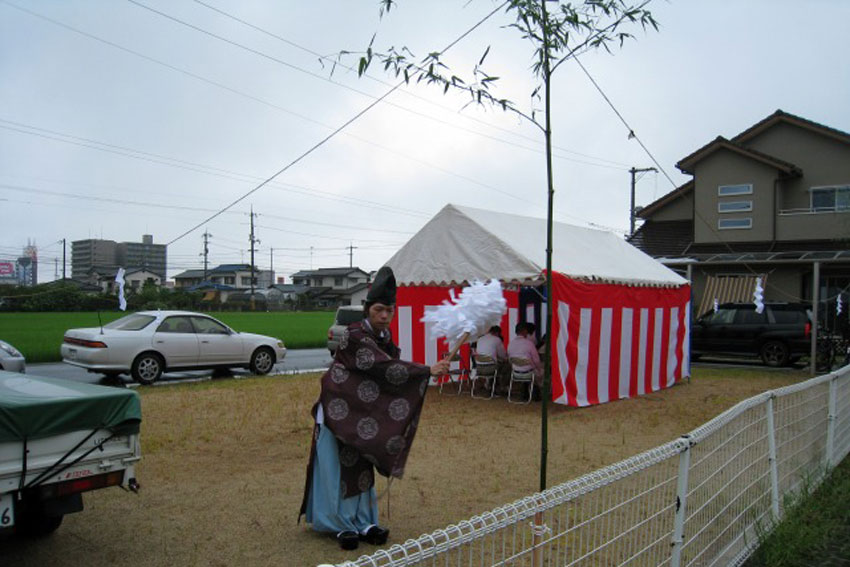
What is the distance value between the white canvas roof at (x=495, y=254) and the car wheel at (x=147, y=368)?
493 centimetres

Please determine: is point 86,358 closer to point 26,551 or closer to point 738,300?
point 26,551

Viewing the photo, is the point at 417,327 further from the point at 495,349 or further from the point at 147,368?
the point at 147,368

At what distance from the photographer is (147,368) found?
469 inches

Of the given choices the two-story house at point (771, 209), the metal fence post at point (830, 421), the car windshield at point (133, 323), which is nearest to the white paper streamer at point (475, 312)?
the metal fence post at point (830, 421)

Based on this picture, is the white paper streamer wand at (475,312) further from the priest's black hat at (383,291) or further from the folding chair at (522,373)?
the folding chair at (522,373)

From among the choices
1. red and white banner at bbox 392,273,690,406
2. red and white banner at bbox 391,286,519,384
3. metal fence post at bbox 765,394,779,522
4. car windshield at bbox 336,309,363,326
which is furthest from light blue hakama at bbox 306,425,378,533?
car windshield at bbox 336,309,363,326

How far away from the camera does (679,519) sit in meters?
3.09

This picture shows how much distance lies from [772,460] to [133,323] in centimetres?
1119

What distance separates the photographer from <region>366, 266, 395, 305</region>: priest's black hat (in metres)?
4.06

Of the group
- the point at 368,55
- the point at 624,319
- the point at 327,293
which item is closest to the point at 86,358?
the point at 624,319

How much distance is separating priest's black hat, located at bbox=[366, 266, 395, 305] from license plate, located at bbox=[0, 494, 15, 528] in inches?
85.4

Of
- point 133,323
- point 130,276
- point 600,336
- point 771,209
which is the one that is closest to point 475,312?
point 600,336

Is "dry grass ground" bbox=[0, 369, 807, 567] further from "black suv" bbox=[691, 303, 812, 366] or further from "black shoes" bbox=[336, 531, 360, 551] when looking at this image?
"black suv" bbox=[691, 303, 812, 366]

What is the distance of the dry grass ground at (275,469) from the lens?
4121mm
